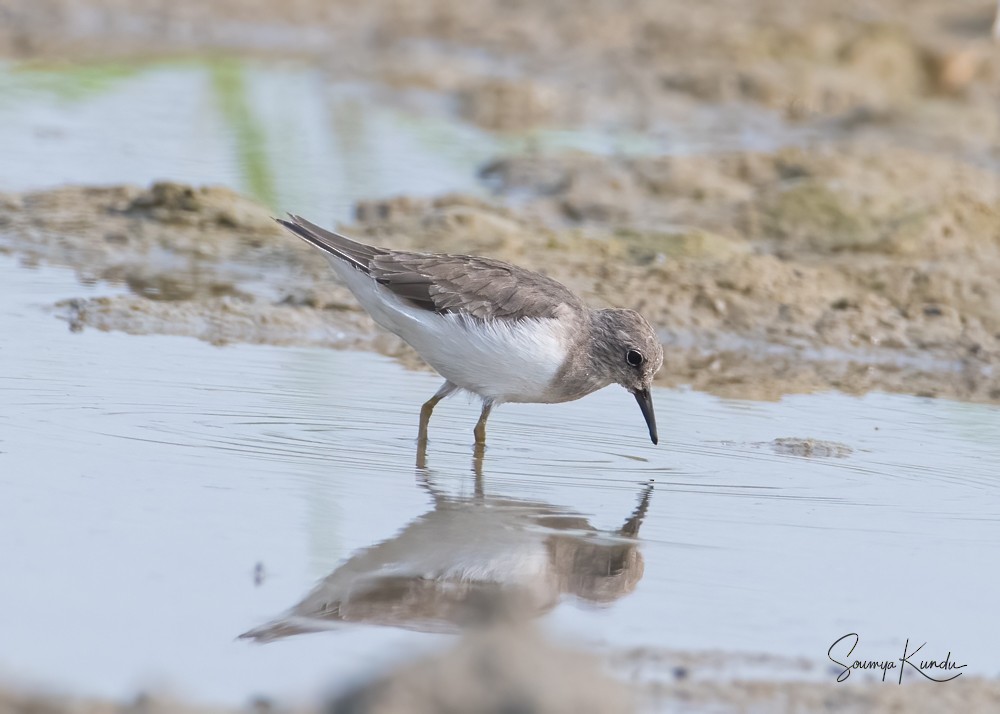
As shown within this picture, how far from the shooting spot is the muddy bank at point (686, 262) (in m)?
8.67

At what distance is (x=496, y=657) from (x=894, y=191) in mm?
8661

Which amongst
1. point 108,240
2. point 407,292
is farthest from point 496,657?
point 108,240

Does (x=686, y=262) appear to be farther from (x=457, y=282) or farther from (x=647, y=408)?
(x=457, y=282)

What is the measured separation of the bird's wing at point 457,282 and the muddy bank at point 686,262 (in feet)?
4.46

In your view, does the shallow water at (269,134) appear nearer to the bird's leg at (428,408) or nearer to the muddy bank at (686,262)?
the muddy bank at (686,262)

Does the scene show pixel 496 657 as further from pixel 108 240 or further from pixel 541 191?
pixel 541 191

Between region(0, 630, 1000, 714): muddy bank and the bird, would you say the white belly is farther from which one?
region(0, 630, 1000, 714): muddy bank

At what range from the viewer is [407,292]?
6.94 m

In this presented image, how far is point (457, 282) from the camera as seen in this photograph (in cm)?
697

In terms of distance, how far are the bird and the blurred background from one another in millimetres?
288

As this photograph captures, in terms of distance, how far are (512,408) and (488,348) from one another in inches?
42.3
